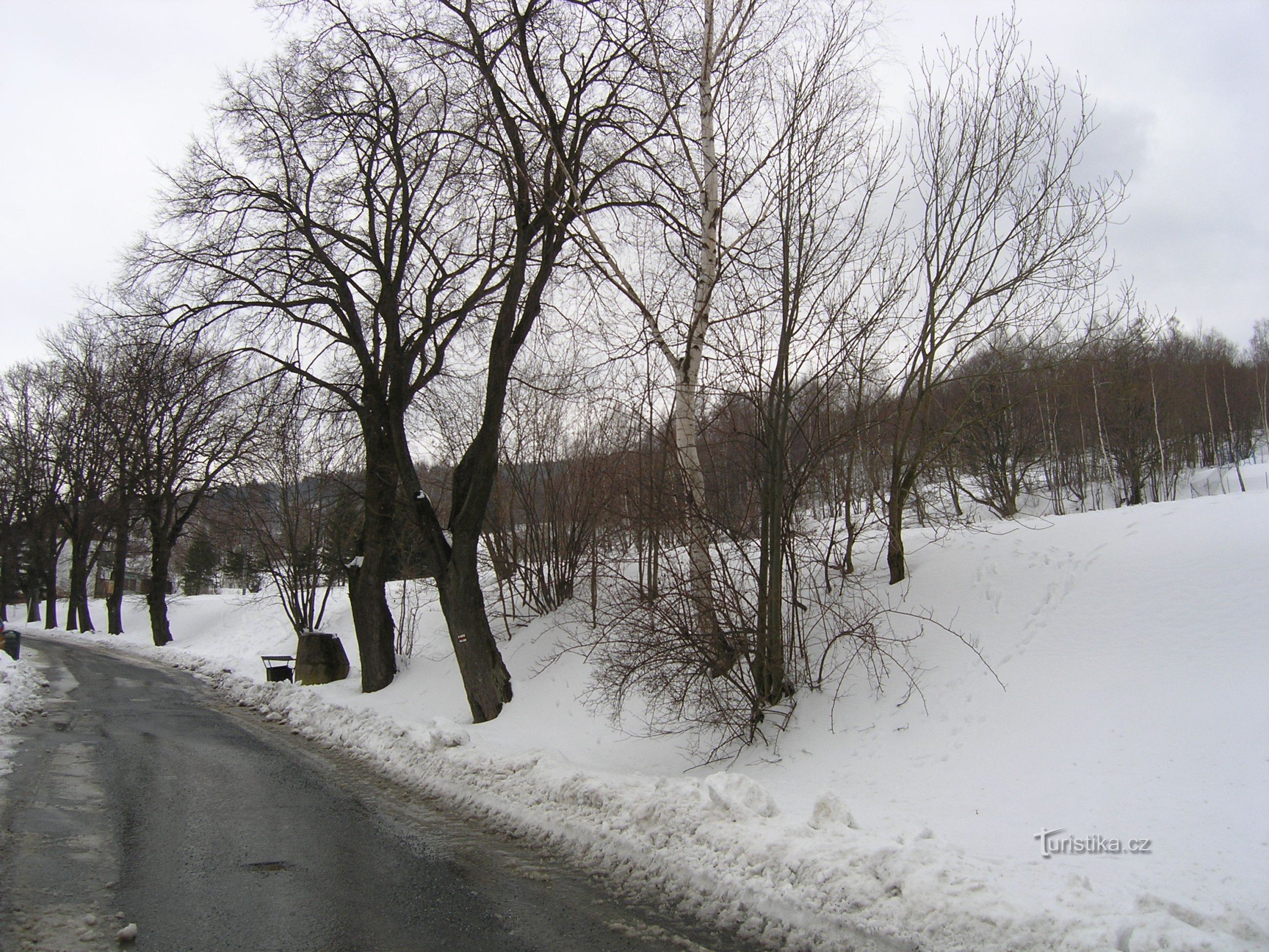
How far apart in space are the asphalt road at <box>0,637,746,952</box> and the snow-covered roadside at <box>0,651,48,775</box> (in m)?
0.46

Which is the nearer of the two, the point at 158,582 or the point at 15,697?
the point at 15,697

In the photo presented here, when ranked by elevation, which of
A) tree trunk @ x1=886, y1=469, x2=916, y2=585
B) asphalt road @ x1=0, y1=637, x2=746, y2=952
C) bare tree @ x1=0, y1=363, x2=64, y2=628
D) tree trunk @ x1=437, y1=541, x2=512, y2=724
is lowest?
asphalt road @ x1=0, y1=637, x2=746, y2=952

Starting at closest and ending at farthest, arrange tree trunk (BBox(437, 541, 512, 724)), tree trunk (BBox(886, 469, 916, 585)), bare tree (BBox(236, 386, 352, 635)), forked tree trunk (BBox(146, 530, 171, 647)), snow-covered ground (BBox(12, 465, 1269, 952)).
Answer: snow-covered ground (BBox(12, 465, 1269, 952))
tree trunk (BBox(886, 469, 916, 585))
tree trunk (BBox(437, 541, 512, 724))
bare tree (BBox(236, 386, 352, 635))
forked tree trunk (BBox(146, 530, 171, 647))

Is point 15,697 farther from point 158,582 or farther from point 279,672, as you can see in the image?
point 158,582

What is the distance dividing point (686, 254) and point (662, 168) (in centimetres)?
180

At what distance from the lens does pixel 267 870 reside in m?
5.39

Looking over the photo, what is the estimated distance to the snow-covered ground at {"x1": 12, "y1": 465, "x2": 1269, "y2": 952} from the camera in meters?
4.26

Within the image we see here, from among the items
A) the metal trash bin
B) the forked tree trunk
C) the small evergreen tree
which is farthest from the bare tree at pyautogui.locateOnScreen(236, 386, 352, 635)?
the small evergreen tree

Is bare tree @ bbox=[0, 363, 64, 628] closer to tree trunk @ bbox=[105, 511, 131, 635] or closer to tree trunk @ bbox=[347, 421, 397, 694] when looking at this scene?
tree trunk @ bbox=[105, 511, 131, 635]

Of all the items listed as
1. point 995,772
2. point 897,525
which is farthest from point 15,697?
point 995,772

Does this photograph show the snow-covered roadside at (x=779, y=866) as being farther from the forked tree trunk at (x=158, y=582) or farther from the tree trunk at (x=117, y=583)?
the tree trunk at (x=117, y=583)

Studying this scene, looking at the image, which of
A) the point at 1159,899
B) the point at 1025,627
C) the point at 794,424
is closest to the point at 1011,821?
the point at 1159,899

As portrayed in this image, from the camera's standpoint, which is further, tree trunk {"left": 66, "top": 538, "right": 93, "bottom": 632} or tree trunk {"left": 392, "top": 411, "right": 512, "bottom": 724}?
tree trunk {"left": 66, "top": 538, "right": 93, "bottom": 632}

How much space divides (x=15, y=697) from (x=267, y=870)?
1145cm
